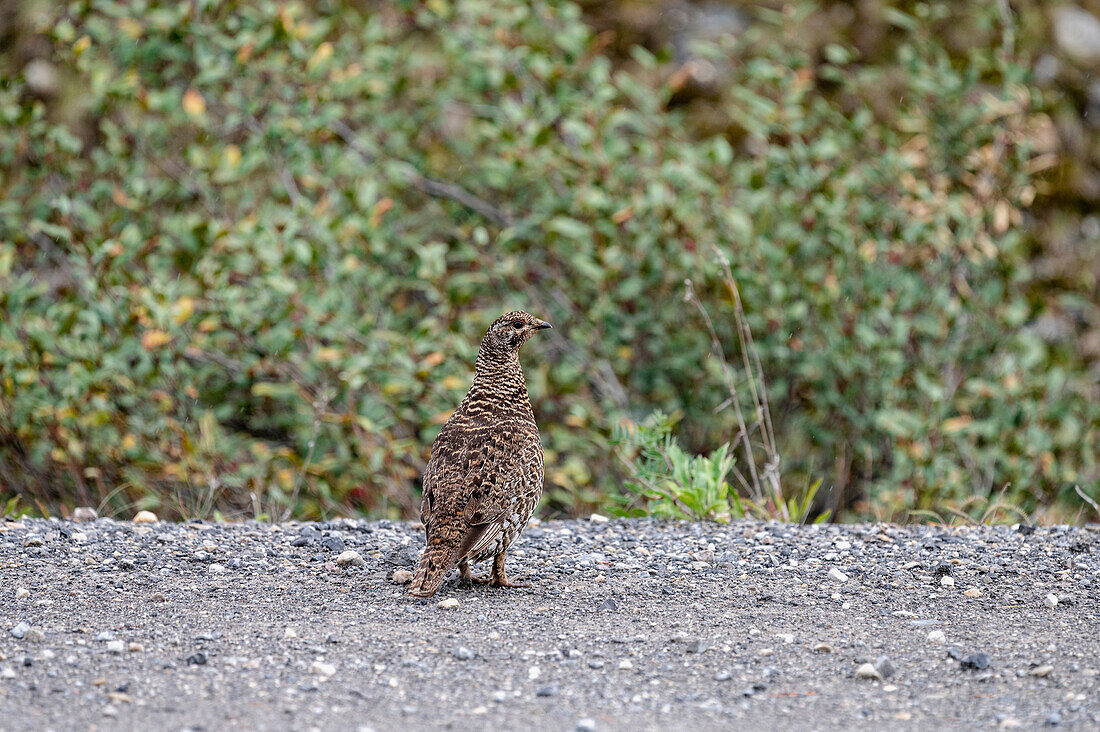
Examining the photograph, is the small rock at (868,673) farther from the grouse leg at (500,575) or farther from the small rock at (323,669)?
the small rock at (323,669)

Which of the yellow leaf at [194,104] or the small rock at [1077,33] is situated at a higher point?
the yellow leaf at [194,104]

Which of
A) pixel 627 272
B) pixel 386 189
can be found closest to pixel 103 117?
pixel 386 189

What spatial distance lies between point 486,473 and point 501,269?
2.72 metres

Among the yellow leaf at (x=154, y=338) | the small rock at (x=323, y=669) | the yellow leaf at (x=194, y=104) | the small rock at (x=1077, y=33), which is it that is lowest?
the small rock at (x=323, y=669)

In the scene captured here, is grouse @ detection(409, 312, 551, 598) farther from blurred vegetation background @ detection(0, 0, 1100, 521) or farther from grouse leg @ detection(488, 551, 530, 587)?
blurred vegetation background @ detection(0, 0, 1100, 521)

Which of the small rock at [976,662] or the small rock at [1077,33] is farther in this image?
the small rock at [1077,33]

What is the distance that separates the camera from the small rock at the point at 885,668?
3512 mm

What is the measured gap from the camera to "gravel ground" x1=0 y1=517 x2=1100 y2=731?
3.25 meters

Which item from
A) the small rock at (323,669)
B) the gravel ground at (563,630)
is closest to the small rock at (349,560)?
the gravel ground at (563,630)

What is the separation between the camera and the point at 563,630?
3.94 meters

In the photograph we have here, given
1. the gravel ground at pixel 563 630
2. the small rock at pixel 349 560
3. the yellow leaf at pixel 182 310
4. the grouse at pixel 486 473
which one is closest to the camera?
the gravel ground at pixel 563 630

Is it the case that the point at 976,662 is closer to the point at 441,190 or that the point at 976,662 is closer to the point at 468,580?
the point at 468,580

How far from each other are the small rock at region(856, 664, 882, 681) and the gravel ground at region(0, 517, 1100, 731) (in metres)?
0.04

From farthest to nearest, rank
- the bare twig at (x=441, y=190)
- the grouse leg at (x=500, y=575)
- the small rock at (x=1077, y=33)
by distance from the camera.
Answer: the small rock at (x=1077, y=33)
the bare twig at (x=441, y=190)
the grouse leg at (x=500, y=575)
